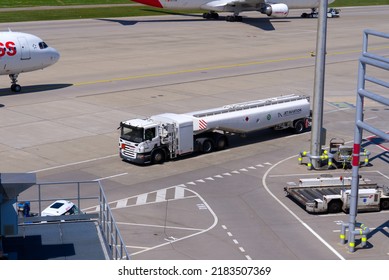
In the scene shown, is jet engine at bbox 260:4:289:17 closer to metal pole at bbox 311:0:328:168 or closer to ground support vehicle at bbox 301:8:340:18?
ground support vehicle at bbox 301:8:340:18

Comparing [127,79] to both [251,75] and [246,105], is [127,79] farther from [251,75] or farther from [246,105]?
[246,105]

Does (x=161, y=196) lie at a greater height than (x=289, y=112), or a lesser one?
lesser

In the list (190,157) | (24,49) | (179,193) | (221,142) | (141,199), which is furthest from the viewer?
(24,49)

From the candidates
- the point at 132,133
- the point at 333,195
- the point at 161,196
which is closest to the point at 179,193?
the point at 161,196

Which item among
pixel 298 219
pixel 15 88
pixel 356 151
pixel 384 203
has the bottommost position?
pixel 298 219

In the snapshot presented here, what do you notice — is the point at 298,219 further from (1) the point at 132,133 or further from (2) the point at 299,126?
(2) the point at 299,126

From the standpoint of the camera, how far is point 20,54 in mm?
63000

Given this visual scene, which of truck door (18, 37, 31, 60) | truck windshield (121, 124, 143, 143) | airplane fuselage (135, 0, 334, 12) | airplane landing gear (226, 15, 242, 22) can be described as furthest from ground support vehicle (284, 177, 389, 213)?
airplane landing gear (226, 15, 242, 22)

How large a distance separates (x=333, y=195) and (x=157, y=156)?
12.1 m

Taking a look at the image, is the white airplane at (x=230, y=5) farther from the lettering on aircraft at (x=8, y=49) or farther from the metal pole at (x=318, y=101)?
the metal pole at (x=318, y=101)

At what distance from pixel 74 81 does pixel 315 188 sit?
36713mm

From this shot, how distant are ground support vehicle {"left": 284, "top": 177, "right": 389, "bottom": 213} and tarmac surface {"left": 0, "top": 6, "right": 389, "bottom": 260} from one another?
51 centimetres

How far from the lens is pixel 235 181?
42.6 m

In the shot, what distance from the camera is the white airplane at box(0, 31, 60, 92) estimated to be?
203 feet
